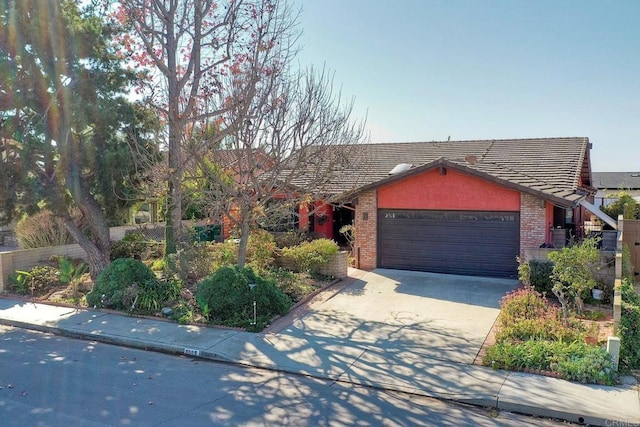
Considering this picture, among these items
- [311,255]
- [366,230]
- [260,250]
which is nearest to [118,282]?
[260,250]

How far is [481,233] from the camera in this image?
14.2m

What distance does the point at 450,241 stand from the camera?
14.5 metres

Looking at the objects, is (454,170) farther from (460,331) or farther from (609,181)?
(609,181)

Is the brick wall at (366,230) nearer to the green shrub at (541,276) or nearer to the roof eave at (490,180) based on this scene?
the roof eave at (490,180)

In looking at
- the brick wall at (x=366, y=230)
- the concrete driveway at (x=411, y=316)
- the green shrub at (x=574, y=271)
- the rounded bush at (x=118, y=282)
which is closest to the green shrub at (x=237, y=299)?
the concrete driveway at (x=411, y=316)

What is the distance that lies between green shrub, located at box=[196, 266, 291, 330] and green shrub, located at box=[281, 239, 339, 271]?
10.4ft

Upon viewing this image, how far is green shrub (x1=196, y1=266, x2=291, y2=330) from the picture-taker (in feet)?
32.1

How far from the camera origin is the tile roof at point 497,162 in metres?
13.7

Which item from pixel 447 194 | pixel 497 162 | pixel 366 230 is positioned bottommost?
pixel 366 230

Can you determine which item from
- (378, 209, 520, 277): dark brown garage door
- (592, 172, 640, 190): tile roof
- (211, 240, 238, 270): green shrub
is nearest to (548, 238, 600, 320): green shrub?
(378, 209, 520, 277): dark brown garage door

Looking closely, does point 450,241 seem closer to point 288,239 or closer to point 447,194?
point 447,194

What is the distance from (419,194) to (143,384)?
10467mm

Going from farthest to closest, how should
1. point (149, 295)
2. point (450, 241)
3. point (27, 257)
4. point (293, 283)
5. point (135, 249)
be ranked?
point (135, 249)
point (450, 241)
point (27, 257)
point (293, 283)
point (149, 295)

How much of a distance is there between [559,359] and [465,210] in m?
7.71
